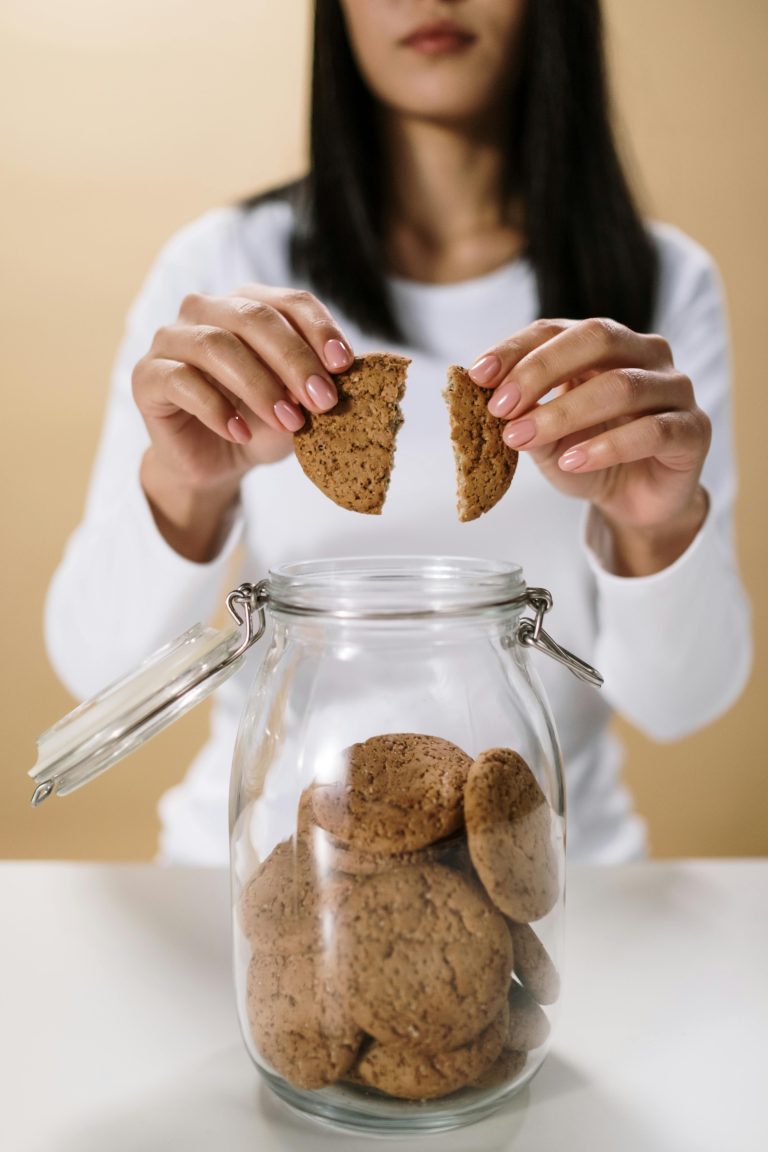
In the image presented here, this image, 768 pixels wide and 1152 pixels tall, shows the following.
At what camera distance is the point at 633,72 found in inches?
→ 84.1

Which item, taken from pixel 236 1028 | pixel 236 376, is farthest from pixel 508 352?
pixel 236 1028

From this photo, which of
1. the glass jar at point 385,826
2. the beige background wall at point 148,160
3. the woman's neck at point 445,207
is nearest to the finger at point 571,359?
the glass jar at point 385,826

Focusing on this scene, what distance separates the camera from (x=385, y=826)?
0.44 meters

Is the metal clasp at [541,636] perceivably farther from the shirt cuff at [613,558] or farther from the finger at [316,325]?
the shirt cuff at [613,558]

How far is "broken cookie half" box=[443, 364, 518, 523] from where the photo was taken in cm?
58

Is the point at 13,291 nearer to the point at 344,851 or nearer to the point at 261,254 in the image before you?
the point at 261,254

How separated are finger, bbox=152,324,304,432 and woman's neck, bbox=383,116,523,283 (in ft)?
2.44

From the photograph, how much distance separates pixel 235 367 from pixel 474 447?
15 cm

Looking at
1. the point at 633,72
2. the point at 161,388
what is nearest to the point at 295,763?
the point at 161,388

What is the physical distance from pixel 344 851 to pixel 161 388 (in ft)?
1.14

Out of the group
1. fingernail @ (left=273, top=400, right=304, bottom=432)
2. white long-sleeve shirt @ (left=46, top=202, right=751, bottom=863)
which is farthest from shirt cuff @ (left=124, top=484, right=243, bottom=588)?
fingernail @ (left=273, top=400, right=304, bottom=432)

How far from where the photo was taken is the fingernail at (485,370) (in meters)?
0.58

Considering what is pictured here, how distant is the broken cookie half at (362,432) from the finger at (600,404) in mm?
71

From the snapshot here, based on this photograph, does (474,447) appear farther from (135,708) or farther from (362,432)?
(135,708)
